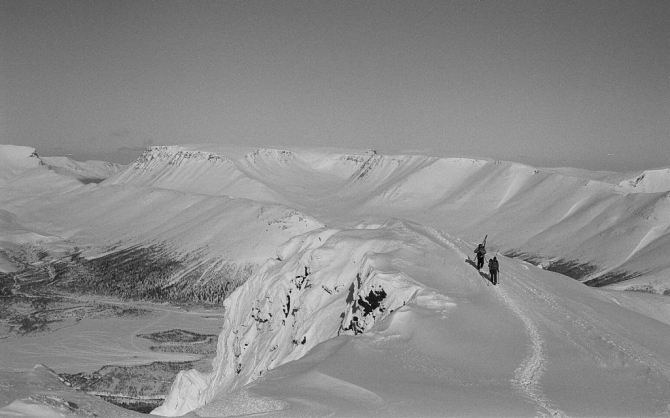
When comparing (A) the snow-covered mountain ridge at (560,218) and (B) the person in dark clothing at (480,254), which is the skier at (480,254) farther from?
(A) the snow-covered mountain ridge at (560,218)

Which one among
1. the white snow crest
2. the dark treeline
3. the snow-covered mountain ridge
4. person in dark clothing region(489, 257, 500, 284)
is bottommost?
the dark treeline

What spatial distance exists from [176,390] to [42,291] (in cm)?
9083

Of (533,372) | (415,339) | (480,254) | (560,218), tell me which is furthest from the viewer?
(560,218)

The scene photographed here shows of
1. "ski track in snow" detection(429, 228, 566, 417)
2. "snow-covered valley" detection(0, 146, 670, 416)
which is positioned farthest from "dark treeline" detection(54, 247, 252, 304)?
"ski track in snow" detection(429, 228, 566, 417)

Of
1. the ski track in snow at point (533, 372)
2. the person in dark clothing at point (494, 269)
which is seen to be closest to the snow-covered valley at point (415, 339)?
the ski track in snow at point (533, 372)

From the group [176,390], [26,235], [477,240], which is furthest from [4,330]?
[477,240]

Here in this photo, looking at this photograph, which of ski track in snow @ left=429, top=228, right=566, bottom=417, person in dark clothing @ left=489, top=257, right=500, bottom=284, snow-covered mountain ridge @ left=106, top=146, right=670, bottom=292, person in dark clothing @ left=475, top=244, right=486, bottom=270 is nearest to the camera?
ski track in snow @ left=429, top=228, right=566, bottom=417

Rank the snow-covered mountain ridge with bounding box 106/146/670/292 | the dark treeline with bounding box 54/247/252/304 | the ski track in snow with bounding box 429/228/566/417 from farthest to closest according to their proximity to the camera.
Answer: the dark treeline with bounding box 54/247/252/304, the snow-covered mountain ridge with bounding box 106/146/670/292, the ski track in snow with bounding box 429/228/566/417

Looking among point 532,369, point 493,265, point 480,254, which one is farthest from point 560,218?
point 532,369

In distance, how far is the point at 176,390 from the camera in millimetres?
42344

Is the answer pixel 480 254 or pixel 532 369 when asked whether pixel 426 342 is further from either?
pixel 480 254

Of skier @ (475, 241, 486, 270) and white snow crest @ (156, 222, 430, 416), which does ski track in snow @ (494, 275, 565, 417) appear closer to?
white snow crest @ (156, 222, 430, 416)

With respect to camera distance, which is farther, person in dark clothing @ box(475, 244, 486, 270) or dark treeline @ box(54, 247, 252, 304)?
dark treeline @ box(54, 247, 252, 304)

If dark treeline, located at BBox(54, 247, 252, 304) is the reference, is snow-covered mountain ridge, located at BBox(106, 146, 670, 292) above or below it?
above
